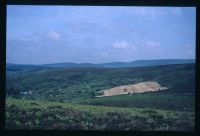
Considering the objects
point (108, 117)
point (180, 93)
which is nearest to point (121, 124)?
point (108, 117)

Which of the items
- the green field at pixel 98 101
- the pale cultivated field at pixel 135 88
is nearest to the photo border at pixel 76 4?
the green field at pixel 98 101

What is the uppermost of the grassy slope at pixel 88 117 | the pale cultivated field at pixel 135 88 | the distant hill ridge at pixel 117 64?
the distant hill ridge at pixel 117 64

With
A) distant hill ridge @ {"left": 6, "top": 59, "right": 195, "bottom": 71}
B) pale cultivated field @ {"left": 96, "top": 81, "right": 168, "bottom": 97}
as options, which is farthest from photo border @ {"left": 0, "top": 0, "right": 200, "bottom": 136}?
pale cultivated field @ {"left": 96, "top": 81, "right": 168, "bottom": 97}

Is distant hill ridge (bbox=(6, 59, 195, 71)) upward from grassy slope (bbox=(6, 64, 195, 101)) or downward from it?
upward

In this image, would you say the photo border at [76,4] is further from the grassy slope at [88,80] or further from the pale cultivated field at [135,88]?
the pale cultivated field at [135,88]

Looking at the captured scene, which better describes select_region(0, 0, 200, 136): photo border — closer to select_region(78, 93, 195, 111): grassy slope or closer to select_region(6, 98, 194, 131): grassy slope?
select_region(6, 98, 194, 131): grassy slope

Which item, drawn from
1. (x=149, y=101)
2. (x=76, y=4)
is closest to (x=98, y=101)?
(x=149, y=101)
